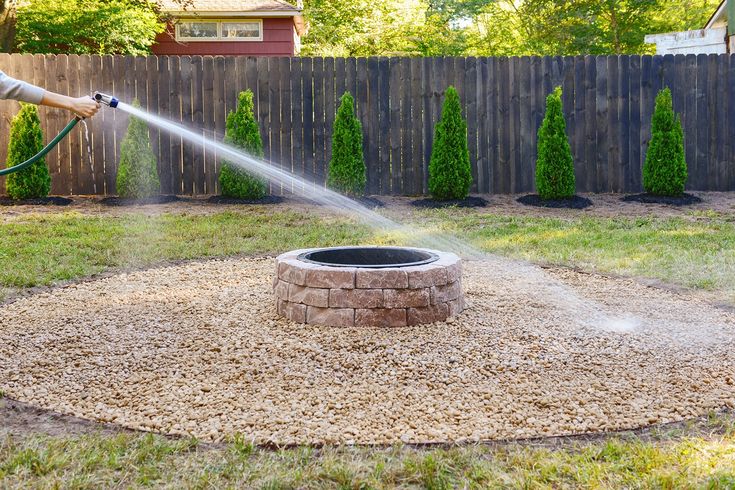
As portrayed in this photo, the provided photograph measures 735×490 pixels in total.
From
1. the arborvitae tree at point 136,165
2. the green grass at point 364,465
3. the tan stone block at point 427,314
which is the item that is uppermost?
the arborvitae tree at point 136,165

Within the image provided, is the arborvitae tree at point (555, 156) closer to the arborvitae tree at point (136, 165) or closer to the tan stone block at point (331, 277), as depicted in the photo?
the arborvitae tree at point (136, 165)

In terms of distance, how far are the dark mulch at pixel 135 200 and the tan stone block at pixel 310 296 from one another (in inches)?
217

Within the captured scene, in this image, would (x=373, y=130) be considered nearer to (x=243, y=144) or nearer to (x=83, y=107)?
(x=243, y=144)

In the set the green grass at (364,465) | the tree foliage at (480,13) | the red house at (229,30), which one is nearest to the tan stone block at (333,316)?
the green grass at (364,465)

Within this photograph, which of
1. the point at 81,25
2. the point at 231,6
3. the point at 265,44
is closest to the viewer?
the point at 81,25

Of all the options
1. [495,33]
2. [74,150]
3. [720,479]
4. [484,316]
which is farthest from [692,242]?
[495,33]

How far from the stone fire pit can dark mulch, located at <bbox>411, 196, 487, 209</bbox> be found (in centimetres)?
483

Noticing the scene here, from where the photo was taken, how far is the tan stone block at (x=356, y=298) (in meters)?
4.01

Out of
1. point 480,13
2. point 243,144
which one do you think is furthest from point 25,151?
point 480,13

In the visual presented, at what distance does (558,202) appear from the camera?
30.1 ft

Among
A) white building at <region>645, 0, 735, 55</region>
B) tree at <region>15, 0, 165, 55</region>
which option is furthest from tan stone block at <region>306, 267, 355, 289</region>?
tree at <region>15, 0, 165, 55</region>

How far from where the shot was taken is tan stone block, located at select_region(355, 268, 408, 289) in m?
3.99

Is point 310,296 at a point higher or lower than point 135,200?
lower

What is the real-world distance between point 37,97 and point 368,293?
6.13 feet
